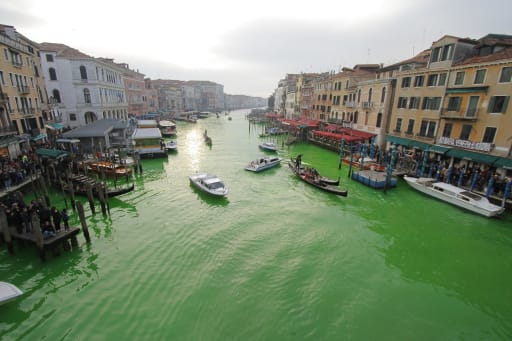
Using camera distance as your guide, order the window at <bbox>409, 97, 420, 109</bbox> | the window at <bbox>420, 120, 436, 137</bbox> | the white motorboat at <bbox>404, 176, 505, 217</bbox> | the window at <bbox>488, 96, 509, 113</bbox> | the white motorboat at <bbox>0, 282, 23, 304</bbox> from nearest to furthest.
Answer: the white motorboat at <bbox>0, 282, 23, 304</bbox>
the white motorboat at <bbox>404, 176, 505, 217</bbox>
the window at <bbox>488, 96, 509, 113</bbox>
the window at <bbox>420, 120, 436, 137</bbox>
the window at <bbox>409, 97, 420, 109</bbox>

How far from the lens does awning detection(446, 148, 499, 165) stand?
21.8 metres

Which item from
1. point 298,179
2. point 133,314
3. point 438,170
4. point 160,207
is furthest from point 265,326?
point 438,170

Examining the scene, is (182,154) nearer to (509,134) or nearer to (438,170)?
(438,170)

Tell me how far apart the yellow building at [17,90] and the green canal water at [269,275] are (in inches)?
513

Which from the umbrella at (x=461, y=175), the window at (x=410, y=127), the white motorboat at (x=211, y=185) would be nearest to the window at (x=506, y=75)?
the umbrella at (x=461, y=175)

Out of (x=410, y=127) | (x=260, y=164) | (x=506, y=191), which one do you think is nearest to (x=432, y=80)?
(x=410, y=127)

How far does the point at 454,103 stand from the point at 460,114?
68.9 inches

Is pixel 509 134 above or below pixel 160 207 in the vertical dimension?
above

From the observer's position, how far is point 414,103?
30.2 metres

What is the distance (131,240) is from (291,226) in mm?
10360

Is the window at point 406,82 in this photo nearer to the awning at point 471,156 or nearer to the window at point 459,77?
the window at point 459,77

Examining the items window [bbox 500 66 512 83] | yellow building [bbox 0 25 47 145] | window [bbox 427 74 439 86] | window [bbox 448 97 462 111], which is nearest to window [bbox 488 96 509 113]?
window [bbox 500 66 512 83]

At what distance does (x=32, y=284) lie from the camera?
11570 mm

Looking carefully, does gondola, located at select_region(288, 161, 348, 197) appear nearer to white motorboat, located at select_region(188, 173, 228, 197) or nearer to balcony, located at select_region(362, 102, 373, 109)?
white motorboat, located at select_region(188, 173, 228, 197)
